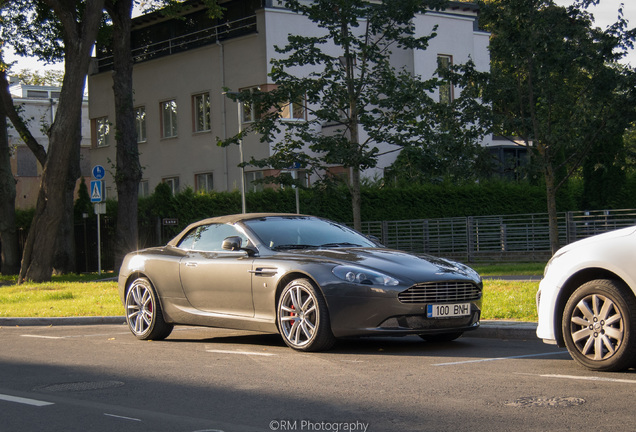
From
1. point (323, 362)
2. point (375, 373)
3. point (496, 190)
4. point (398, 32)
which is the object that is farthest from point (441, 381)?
point (496, 190)

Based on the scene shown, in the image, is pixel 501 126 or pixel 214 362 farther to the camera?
pixel 501 126

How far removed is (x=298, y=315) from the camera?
9.44m

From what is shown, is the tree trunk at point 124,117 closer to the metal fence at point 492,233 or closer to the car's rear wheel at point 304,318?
the metal fence at point 492,233

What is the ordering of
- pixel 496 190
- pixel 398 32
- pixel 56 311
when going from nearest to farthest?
pixel 56 311
pixel 398 32
pixel 496 190

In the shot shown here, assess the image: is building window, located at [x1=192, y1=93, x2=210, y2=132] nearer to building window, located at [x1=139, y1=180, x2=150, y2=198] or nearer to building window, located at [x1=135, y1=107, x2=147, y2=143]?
building window, located at [x1=135, y1=107, x2=147, y2=143]

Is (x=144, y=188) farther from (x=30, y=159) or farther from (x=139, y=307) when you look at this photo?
(x=139, y=307)

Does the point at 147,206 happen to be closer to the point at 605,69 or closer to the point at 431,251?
the point at 431,251

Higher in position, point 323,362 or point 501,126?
point 501,126

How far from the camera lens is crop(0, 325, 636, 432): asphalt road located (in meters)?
5.81

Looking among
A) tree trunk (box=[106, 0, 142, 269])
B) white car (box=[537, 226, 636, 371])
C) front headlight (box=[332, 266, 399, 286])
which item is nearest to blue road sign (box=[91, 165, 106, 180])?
tree trunk (box=[106, 0, 142, 269])

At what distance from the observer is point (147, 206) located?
32938 mm

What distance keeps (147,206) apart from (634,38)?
19.6 metres

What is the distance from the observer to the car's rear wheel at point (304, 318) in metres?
A: 9.20

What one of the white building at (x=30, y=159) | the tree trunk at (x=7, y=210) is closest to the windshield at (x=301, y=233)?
the tree trunk at (x=7, y=210)
